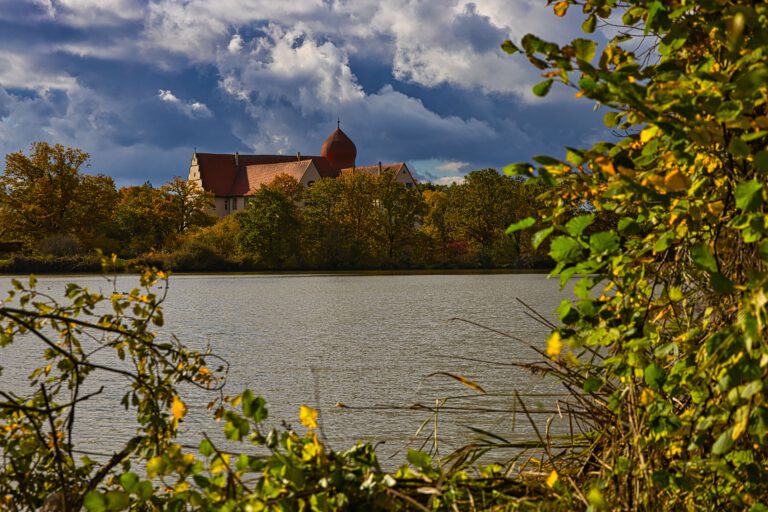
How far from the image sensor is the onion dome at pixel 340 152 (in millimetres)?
72000

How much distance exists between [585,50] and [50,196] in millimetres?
43801

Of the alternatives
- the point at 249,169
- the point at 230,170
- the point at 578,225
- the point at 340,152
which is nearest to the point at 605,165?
the point at 578,225

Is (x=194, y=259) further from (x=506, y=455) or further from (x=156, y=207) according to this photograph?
(x=506, y=455)

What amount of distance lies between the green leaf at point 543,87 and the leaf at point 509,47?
12 cm

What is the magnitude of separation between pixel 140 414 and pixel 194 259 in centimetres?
3746

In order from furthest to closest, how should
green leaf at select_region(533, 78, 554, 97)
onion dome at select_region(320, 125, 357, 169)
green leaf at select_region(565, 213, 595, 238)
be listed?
onion dome at select_region(320, 125, 357, 169) < green leaf at select_region(565, 213, 595, 238) < green leaf at select_region(533, 78, 554, 97)

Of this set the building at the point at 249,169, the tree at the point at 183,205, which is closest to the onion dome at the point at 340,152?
the building at the point at 249,169

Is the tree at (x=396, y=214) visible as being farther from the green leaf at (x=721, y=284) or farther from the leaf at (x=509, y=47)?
the green leaf at (x=721, y=284)

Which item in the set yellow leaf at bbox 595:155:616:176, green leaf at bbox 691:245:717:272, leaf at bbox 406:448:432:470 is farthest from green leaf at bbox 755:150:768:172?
leaf at bbox 406:448:432:470

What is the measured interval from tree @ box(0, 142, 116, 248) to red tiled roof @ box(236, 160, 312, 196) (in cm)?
2629

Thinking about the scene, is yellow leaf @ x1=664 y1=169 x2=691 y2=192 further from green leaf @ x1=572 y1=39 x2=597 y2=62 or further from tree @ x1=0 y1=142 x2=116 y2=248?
tree @ x1=0 y1=142 x2=116 y2=248

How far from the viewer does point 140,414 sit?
103 inches

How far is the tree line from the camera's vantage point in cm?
4072

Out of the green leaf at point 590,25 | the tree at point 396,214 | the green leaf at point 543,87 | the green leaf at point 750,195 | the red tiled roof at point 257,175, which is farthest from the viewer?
the red tiled roof at point 257,175
